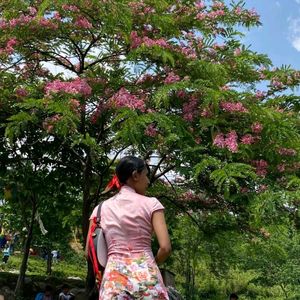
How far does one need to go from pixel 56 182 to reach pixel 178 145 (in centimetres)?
406

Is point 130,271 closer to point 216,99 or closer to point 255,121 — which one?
point 216,99

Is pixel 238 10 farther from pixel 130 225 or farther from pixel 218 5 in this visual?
pixel 130 225

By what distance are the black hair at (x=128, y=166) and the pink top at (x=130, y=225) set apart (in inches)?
6.3

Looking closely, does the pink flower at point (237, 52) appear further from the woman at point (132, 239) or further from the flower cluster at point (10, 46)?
the woman at point (132, 239)

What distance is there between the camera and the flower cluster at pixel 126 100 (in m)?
7.73

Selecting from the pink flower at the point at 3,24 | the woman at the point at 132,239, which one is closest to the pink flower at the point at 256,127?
the pink flower at the point at 3,24

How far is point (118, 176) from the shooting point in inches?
120

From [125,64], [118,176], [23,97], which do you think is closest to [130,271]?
[118,176]

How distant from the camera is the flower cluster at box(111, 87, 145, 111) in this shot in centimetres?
773

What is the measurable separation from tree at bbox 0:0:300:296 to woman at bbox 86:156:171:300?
3.81 meters

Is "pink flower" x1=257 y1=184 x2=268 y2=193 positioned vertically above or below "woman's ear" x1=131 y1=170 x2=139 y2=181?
above

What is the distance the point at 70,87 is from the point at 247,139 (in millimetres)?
2748

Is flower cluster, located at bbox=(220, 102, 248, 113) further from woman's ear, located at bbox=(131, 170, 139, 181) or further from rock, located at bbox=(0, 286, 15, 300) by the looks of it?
rock, located at bbox=(0, 286, 15, 300)

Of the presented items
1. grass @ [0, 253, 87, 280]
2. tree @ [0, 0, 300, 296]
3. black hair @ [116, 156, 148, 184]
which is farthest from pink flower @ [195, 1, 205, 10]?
grass @ [0, 253, 87, 280]
